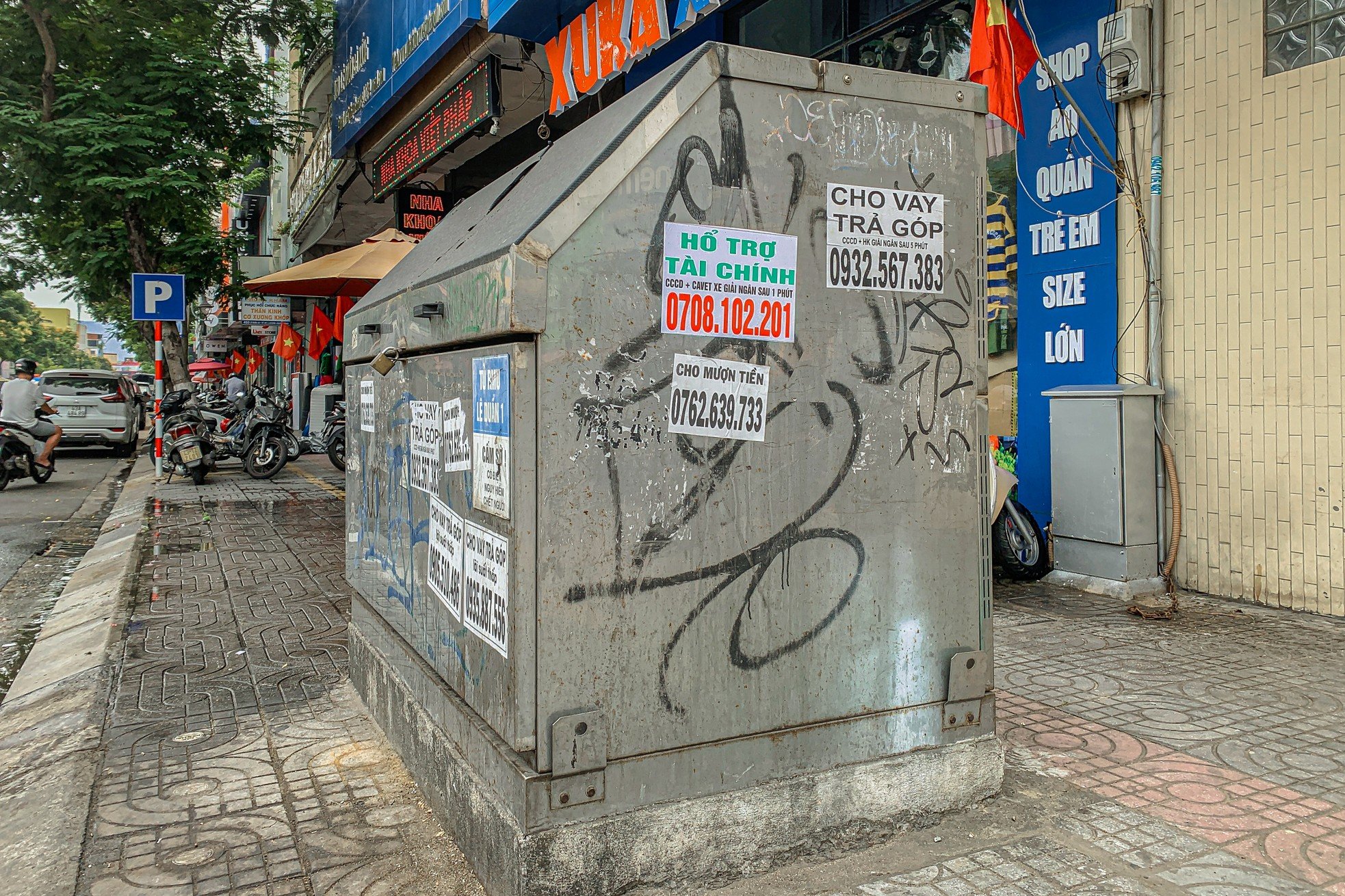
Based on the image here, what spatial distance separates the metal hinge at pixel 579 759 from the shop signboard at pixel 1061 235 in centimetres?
537

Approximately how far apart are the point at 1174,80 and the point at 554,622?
19.3 feet

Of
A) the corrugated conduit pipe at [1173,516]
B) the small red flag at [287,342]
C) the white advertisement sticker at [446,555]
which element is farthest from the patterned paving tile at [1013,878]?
the small red flag at [287,342]

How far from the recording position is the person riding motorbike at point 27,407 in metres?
13.9

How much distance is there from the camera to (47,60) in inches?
623

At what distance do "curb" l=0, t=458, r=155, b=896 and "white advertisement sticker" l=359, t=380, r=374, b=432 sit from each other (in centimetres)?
166

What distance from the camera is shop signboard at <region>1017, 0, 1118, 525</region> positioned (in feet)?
21.8

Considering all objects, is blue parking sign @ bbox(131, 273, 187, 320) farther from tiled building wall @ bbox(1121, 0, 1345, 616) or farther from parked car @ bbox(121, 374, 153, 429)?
tiled building wall @ bbox(1121, 0, 1345, 616)

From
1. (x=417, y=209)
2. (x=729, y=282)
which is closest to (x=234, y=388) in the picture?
(x=417, y=209)

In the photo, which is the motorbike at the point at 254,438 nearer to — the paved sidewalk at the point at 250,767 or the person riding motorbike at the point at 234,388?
the person riding motorbike at the point at 234,388

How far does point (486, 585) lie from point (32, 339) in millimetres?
99070

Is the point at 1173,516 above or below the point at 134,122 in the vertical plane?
below

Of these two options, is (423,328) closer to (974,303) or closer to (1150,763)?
(974,303)

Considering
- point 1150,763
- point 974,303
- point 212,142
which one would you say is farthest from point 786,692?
point 212,142

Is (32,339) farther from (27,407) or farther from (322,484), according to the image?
(322,484)
